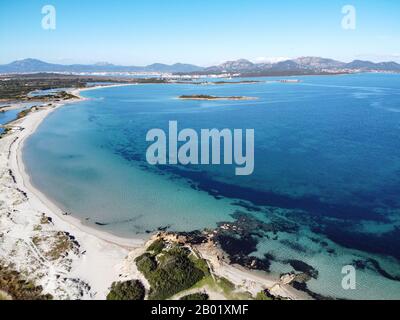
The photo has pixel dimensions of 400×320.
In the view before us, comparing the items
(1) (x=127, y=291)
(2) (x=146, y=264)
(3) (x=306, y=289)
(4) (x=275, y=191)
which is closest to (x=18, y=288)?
(1) (x=127, y=291)

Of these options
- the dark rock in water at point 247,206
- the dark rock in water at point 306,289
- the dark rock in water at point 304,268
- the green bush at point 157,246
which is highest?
the dark rock in water at point 247,206

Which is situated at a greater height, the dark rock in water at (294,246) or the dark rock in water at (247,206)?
the dark rock in water at (247,206)

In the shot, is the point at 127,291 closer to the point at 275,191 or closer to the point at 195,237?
the point at 195,237

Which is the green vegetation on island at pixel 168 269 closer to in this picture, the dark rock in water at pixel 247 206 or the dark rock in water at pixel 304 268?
the dark rock in water at pixel 304 268

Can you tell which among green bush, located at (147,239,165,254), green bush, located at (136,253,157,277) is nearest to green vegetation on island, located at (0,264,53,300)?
green bush, located at (136,253,157,277)

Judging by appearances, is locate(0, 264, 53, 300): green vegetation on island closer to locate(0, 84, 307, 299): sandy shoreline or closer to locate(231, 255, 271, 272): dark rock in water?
locate(0, 84, 307, 299): sandy shoreline

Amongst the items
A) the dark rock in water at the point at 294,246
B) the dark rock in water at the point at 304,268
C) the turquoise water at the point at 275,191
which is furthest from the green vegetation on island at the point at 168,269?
the dark rock in water at the point at 294,246
